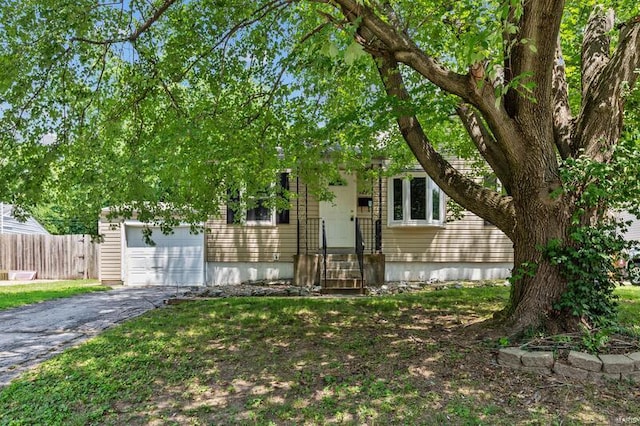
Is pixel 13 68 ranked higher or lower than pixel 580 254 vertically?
higher

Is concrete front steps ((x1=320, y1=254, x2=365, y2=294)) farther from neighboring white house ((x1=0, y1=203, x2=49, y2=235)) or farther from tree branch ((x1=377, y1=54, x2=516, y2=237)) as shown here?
neighboring white house ((x1=0, y1=203, x2=49, y2=235))

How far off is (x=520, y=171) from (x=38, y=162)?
585 centimetres

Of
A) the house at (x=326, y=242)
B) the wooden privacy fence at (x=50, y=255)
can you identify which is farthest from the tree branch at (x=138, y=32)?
the wooden privacy fence at (x=50, y=255)

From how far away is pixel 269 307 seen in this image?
6.76 metres

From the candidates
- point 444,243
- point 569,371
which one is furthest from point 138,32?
point 444,243

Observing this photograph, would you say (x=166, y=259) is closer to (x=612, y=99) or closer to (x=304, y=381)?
(x=304, y=381)

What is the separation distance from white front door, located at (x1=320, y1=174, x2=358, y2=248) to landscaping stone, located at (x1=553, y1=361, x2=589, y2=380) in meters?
8.16

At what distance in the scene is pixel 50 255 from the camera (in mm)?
14312

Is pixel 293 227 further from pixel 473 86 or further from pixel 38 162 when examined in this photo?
pixel 473 86

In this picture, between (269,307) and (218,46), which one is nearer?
(218,46)

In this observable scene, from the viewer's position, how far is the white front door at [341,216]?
11.6 m

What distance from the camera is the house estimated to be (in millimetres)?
11539

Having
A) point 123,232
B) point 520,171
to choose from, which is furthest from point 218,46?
point 123,232

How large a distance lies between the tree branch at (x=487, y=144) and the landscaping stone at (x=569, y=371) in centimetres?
200
